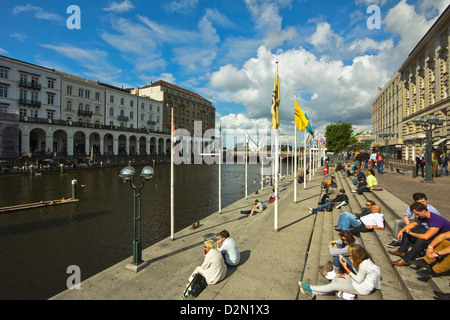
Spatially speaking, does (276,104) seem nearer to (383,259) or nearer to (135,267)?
(383,259)

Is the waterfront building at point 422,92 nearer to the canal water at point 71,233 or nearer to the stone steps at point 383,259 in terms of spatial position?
the stone steps at point 383,259

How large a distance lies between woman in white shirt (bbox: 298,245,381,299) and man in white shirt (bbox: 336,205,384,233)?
2.90 metres

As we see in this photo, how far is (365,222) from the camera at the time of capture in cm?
727

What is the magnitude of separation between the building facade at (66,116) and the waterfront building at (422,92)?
5515cm

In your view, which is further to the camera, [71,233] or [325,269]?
[71,233]

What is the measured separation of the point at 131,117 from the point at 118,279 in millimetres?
63868

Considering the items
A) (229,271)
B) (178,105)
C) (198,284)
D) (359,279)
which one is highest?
(178,105)

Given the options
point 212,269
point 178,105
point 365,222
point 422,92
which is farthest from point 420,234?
point 178,105

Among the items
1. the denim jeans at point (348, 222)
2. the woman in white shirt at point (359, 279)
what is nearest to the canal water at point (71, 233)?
the woman in white shirt at point (359, 279)

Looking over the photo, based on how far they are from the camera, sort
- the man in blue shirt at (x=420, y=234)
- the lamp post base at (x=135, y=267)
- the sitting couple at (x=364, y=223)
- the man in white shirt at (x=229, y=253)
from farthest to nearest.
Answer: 1. the sitting couple at (x=364, y=223)
2. the lamp post base at (x=135, y=267)
3. the man in white shirt at (x=229, y=253)
4. the man in blue shirt at (x=420, y=234)

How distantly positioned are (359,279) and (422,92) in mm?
43960

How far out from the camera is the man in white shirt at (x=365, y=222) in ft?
23.5

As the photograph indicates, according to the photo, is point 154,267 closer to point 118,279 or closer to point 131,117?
point 118,279

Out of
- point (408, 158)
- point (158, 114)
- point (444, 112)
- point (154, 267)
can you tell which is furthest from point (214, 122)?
point (154, 267)
